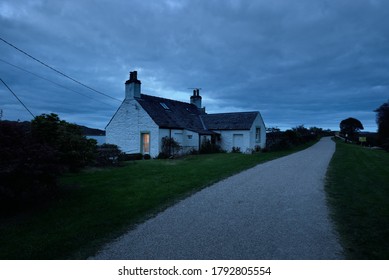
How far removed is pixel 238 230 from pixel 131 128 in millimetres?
19731

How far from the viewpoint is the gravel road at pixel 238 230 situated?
4156 mm

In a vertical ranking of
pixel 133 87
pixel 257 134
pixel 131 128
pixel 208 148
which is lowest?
pixel 208 148

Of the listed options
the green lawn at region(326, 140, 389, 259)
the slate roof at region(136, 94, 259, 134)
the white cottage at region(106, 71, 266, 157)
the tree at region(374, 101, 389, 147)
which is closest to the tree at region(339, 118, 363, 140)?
the tree at region(374, 101, 389, 147)

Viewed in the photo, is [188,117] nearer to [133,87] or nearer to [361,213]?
[133,87]

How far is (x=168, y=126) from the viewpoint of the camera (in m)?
23.0

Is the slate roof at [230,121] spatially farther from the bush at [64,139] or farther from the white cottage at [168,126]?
the bush at [64,139]

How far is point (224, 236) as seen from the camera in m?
4.80

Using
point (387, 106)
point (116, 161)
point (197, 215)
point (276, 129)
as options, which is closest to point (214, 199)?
point (197, 215)

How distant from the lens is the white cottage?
22713 millimetres

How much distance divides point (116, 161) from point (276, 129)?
22.8m

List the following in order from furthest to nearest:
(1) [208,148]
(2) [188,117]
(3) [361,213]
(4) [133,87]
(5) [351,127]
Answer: (5) [351,127], (2) [188,117], (1) [208,148], (4) [133,87], (3) [361,213]

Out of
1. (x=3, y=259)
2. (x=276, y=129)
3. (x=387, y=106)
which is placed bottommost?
(x=3, y=259)

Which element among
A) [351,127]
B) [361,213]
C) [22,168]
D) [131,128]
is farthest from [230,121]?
[351,127]
